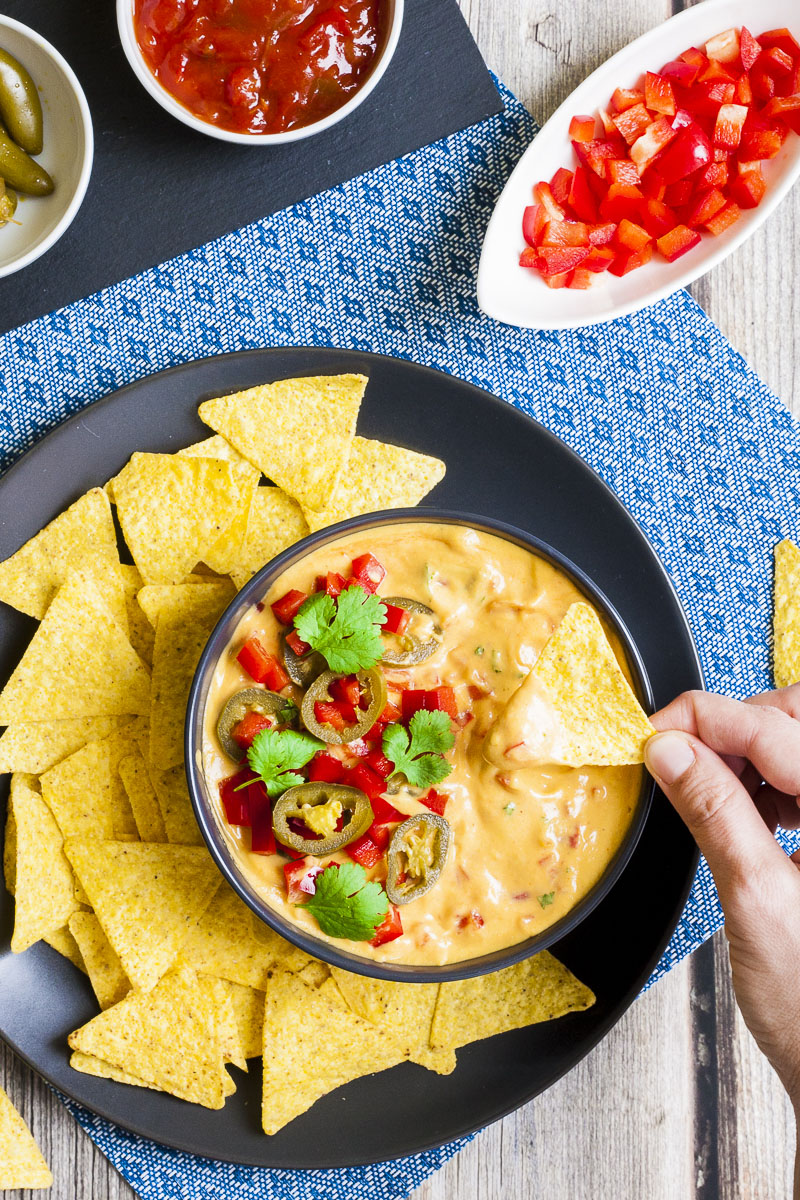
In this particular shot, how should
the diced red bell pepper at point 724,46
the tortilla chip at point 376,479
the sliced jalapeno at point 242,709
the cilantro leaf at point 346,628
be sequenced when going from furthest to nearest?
the diced red bell pepper at point 724,46 < the tortilla chip at point 376,479 < the sliced jalapeno at point 242,709 < the cilantro leaf at point 346,628

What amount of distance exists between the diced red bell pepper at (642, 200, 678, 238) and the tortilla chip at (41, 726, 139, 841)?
2.04 meters

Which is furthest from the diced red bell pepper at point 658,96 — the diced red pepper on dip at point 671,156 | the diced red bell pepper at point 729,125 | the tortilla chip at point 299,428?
the tortilla chip at point 299,428

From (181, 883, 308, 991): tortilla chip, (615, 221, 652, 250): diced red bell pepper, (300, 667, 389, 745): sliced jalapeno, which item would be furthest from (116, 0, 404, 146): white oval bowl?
(181, 883, 308, 991): tortilla chip

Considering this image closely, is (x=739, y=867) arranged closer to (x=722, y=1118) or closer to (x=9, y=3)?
(x=722, y=1118)

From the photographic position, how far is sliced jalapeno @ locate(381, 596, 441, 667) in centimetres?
248

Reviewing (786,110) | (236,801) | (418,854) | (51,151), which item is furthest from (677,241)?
(236,801)

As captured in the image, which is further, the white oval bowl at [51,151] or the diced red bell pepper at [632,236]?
the diced red bell pepper at [632,236]

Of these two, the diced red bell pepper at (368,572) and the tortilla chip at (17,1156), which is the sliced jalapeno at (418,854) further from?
the tortilla chip at (17,1156)

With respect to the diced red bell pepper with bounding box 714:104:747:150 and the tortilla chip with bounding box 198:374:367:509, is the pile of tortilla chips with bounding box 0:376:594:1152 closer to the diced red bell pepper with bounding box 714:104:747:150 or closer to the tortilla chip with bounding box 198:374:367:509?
the tortilla chip with bounding box 198:374:367:509

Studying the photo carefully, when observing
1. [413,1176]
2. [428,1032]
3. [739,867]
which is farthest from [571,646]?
[413,1176]

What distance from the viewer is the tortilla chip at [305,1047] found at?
2.81 metres

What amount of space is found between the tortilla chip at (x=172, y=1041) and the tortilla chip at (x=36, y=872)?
28 centimetres

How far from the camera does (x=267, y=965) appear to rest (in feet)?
9.34

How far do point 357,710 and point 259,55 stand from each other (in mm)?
1753
